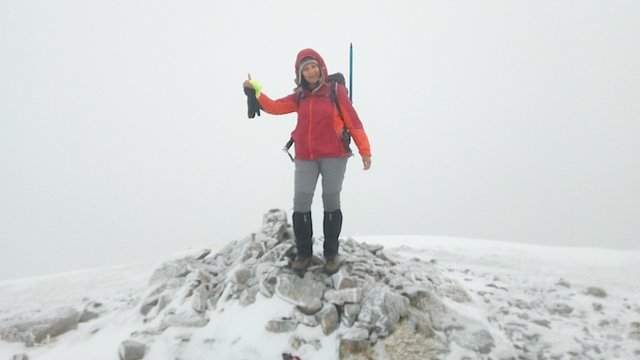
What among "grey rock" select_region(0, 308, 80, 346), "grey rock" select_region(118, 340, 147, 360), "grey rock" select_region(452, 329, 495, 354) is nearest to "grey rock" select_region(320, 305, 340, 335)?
"grey rock" select_region(452, 329, 495, 354)

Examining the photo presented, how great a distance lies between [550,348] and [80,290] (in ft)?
31.6

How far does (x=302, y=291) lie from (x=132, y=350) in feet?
7.60

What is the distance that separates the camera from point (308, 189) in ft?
20.0

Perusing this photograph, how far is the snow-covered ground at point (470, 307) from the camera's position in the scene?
5.39m

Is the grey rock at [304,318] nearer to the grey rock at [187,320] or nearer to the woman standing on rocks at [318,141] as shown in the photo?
the woman standing on rocks at [318,141]

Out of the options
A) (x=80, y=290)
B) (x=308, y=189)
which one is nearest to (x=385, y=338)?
(x=308, y=189)

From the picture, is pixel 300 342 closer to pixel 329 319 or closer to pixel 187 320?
pixel 329 319

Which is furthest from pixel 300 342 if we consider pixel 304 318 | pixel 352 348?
pixel 352 348

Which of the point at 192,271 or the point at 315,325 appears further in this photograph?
the point at 192,271

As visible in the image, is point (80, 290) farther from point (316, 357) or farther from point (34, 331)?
point (316, 357)

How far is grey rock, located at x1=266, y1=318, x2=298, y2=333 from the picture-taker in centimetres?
536

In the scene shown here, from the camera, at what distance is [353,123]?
6047 mm

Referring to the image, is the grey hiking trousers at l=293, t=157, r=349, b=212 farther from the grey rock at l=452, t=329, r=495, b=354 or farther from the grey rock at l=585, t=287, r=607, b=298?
the grey rock at l=585, t=287, r=607, b=298

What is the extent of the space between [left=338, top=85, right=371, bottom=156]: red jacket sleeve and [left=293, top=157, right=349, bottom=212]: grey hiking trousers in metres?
0.35
